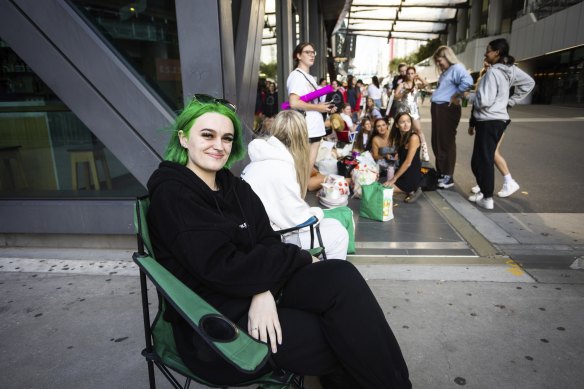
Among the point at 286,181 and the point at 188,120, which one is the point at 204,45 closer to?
the point at 286,181

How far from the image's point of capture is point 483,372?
2.14m

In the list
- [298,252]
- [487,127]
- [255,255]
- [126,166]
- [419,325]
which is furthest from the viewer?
[487,127]

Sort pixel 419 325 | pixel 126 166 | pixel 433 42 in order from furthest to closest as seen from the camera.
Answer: pixel 433 42, pixel 126 166, pixel 419 325

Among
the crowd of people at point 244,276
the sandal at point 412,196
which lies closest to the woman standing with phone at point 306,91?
the sandal at point 412,196

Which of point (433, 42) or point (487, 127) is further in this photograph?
point (433, 42)

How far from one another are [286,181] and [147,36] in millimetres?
2360

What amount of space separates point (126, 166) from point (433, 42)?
5932 centimetres

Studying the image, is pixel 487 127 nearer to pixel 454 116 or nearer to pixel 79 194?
pixel 454 116

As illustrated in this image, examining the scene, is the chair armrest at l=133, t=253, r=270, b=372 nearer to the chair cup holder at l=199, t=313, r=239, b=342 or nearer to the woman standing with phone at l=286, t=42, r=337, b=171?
the chair cup holder at l=199, t=313, r=239, b=342

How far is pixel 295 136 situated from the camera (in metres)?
3.01

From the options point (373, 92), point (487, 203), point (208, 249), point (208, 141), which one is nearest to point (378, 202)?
point (487, 203)

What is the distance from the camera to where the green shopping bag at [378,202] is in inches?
179

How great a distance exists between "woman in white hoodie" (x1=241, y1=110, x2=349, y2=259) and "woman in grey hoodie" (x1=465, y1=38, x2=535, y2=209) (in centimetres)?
279

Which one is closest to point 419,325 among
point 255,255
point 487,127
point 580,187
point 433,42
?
point 255,255
